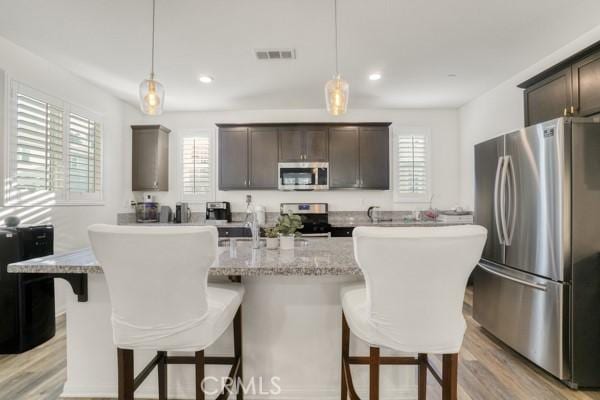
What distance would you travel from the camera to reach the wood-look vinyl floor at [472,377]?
70.6 inches

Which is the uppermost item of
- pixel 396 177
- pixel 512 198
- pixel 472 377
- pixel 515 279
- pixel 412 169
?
pixel 412 169

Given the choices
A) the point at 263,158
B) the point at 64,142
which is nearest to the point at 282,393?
the point at 263,158

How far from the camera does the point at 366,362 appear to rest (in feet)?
4.79

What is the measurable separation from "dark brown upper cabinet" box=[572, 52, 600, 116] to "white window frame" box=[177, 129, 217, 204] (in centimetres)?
417

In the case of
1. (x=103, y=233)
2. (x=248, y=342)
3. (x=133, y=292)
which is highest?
(x=103, y=233)

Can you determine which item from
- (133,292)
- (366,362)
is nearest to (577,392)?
(366,362)

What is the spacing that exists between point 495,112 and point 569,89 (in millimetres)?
1289

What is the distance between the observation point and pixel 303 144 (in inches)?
162

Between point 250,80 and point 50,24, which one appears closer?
point 50,24

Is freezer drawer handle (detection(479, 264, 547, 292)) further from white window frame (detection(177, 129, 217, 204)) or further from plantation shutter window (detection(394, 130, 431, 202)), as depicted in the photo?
white window frame (detection(177, 129, 217, 204))

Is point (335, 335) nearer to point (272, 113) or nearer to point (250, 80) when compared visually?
point (250, 80)

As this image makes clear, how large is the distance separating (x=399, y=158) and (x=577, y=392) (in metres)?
3.20

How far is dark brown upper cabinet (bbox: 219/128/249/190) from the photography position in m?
4.15

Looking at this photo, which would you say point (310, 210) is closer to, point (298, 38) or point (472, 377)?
point (298, 38)
